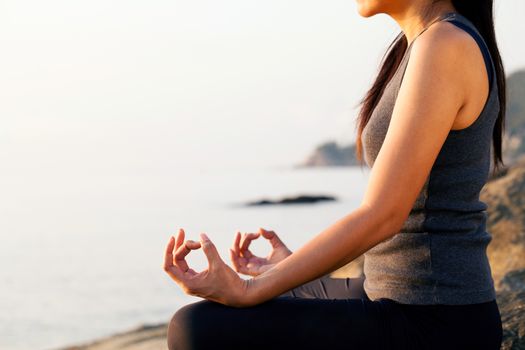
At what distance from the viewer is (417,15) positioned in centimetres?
254

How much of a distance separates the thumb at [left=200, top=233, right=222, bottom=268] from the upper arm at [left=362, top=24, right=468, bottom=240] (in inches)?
18.1

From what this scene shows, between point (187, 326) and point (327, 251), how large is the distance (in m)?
0.47

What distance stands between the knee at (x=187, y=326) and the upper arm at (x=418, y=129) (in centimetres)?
59

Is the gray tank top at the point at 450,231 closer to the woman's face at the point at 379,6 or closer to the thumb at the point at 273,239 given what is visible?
the woman's face at the point at 379,6

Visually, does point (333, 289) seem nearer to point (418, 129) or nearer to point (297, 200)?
point (418, 129)

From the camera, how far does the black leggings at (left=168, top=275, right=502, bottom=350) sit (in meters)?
2.18

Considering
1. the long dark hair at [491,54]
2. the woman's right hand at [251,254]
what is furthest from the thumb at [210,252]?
the long dark hair at [491,54]

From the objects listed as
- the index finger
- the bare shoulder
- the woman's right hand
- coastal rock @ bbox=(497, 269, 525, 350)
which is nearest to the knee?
the index finger

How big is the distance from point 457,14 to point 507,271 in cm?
317

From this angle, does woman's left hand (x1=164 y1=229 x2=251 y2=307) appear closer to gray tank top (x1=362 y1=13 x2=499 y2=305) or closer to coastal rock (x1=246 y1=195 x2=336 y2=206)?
gray tank top (x1=362 y1=13 x2=499 y2=305)

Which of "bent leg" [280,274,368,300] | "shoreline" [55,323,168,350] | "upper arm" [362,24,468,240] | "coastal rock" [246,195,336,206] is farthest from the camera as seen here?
"coastal rock" [246,195,336,206]

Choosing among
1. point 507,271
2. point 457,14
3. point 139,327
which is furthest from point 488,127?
point 139,327

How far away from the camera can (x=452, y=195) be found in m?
2.25

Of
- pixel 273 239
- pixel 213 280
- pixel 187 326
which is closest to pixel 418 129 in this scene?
pixel 213 280
